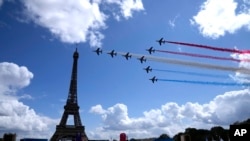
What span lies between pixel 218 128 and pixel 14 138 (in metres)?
163

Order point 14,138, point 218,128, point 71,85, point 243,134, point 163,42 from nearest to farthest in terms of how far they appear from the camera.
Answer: point 14,138 → point 243,134 → point 163,42 → point 71,85 → point 218,128

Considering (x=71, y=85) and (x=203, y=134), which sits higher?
(x=71, y=85)

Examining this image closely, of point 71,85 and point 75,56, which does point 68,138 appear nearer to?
point 71,85

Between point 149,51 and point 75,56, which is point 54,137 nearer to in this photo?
point 75,56

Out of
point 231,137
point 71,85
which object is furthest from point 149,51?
point 71,85

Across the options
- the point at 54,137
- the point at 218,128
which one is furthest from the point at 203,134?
the point at 54,137

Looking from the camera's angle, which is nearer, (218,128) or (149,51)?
(149,51)

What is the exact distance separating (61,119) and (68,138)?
11.6 m

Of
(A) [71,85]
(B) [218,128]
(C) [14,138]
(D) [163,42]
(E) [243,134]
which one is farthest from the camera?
(B) [218,128]

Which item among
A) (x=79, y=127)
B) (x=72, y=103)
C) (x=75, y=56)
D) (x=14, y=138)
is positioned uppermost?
(x=75, y=56)

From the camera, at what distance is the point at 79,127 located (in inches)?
6255

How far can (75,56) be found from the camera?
16550 cm

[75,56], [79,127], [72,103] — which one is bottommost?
[79,127]

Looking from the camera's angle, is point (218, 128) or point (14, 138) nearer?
point (14, 138)
